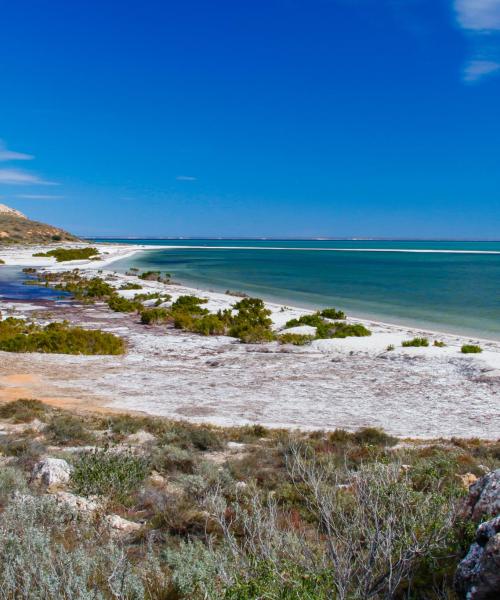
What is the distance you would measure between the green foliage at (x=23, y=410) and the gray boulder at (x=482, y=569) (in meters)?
8.42

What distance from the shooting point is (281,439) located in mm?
8852

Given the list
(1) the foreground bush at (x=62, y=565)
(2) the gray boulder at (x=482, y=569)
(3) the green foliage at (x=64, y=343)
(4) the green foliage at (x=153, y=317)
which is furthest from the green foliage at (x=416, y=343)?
(2) the gray boulder at (x=482, y=569)

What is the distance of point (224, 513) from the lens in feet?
15.5

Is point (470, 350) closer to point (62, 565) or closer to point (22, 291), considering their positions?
point (62, 565)

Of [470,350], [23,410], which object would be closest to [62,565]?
[23,410]

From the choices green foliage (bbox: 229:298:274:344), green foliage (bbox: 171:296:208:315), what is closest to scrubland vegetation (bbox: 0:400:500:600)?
green foliage (bbox: 229:298:274:344)

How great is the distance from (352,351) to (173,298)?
16.4 m

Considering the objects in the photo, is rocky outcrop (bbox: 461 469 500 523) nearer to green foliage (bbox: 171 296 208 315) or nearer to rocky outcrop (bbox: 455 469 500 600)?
rocky outcrop (bbox: 455 469 500 600)

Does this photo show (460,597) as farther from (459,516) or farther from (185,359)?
(185,359)

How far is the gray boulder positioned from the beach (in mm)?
6940

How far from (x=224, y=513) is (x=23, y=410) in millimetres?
6814

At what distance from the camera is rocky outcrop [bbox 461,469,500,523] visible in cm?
371

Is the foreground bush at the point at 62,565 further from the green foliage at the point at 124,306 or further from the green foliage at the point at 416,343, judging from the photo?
the green foliage at the point at 124,306

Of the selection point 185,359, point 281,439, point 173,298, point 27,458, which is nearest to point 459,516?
point 281,439
